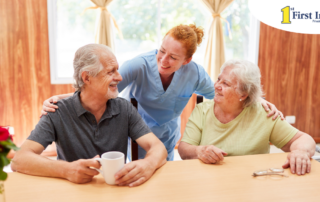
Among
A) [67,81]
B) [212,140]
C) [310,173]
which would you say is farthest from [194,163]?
[67,81]

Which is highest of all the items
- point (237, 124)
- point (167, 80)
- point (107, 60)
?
point (107, 60)

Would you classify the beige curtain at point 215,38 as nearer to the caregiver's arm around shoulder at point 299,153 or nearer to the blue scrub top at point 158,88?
the blue scrub top at point 158,88

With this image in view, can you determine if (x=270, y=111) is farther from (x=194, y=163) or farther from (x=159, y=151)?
(x=159, y=151)

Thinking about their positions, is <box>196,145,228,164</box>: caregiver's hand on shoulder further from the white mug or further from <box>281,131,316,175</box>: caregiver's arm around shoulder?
the white mug

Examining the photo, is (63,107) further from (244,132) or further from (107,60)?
(244,132)

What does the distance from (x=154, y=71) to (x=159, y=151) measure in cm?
72

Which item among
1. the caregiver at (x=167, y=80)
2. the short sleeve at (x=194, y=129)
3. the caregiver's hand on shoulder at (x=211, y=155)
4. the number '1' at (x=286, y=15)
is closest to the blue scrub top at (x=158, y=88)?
the caregiver at (x=167, y=80)

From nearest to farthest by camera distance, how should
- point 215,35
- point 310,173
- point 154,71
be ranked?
point 310,173 → point 154,71 → point 215,35

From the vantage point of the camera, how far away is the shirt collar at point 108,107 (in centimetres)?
144

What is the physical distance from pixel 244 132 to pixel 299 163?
1.24 feet

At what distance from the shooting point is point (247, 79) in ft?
5.38

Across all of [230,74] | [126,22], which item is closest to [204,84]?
[230,74]

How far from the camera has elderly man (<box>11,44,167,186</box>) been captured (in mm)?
1396

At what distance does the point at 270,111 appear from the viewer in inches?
65.2
